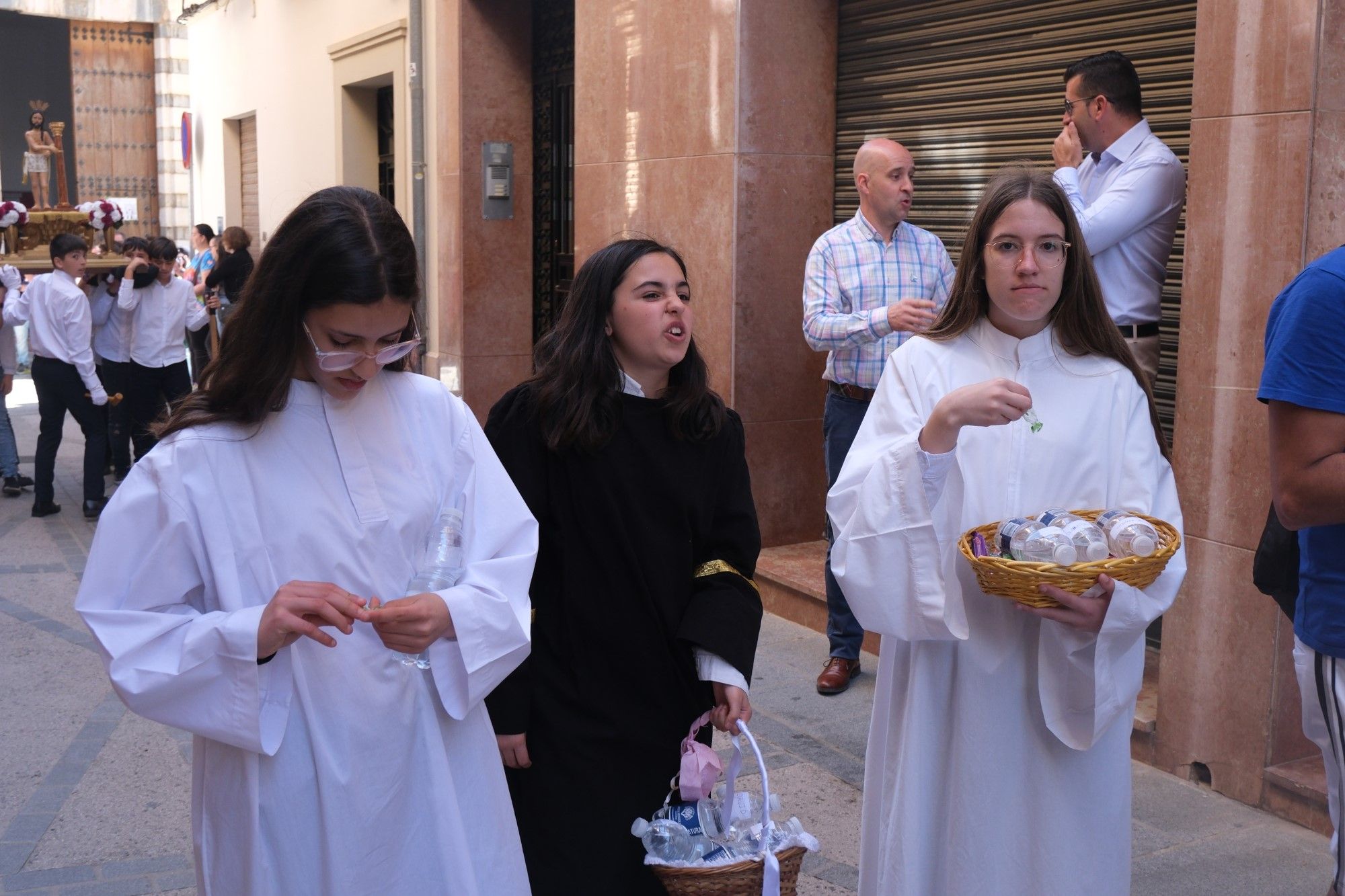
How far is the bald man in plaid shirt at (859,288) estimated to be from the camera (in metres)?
5.86

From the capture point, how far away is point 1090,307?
309cm

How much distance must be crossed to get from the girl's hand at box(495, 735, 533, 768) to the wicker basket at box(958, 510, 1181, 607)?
40.8 inches

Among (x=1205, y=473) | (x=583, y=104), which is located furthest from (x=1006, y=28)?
(x=583, y=104)

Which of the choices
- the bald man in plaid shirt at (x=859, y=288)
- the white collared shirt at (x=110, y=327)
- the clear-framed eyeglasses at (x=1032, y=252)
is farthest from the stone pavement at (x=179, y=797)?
the white collared shirt at (x=110, y=327)

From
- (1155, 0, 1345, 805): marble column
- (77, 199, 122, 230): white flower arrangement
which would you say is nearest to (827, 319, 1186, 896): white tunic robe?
(1155, 0, 1345, 805): marble column

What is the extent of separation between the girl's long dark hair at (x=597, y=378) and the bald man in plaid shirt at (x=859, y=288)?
8.64 ft

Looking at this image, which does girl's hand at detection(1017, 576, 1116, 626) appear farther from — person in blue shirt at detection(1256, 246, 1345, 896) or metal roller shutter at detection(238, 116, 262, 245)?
metal roller shutter at detection(238, 116, 262, 245)

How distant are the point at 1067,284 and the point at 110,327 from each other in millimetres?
9612

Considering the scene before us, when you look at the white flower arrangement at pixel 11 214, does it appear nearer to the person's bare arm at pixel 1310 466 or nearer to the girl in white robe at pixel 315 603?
the girl in white robe at pixel 315 603

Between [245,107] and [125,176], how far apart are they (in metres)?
7.40

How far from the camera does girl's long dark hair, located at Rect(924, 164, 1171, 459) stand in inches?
120

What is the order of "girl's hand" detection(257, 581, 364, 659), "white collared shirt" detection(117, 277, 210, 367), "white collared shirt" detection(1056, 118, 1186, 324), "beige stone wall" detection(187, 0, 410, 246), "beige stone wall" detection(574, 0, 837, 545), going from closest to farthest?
1. "girl's hand" detection(257, 581, 364, 659)
2. "white collared shirt" detection(1056, 118, 1186, 324)
3. "beige stone wall" detection(574, 0, 837, 545)
4. "white collared shirt" detection(117, 277, 210, 367)
5. "beige stone wall" detection(187, 0, 410, 246)

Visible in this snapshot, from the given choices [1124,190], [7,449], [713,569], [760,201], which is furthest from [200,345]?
[713,569]

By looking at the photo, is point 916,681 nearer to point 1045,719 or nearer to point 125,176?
point 1045,719
